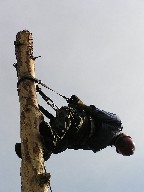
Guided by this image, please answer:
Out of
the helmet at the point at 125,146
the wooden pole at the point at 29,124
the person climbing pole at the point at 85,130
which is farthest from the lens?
the helmet at the point at 125,146

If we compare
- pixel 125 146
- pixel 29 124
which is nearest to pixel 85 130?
pixel 125 146

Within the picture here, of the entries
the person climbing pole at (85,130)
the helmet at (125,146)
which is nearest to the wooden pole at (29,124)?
the person climbing pole at (85,130)

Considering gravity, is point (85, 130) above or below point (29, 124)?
above

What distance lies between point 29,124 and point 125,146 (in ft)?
5.27

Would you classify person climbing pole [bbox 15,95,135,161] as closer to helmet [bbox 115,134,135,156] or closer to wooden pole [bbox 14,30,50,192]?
helmet [bbox 115,134,135,156]

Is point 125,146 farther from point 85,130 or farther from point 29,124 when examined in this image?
point 29,124

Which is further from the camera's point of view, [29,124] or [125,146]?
[125,146]

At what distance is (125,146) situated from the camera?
5.90 metres

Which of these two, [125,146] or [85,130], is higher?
[85,130]

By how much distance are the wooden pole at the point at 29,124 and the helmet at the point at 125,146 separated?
4.51 ft

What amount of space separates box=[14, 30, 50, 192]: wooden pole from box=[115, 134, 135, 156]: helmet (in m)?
1.37

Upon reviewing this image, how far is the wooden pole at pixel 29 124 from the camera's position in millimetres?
4566

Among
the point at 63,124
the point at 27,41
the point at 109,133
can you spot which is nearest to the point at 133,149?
the point at 109,133

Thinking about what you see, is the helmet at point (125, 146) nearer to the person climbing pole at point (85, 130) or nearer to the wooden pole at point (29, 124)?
the person climbing pole at point (85, 130)
